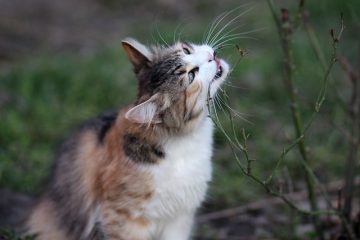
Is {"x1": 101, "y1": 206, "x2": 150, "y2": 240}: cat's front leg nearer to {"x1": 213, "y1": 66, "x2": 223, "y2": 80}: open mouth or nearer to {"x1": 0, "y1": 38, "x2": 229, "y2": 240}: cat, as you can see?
{"x1": 0, "y1": 38, "x2": 229, "y2": 240}: cat

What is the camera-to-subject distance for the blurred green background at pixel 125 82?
5766 mm

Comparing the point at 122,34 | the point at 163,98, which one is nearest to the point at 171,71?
the point at 163,98

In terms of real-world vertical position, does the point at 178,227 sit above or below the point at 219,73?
below

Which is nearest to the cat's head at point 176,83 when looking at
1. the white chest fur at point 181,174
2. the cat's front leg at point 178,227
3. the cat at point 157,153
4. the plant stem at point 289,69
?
the cat at point 157,153

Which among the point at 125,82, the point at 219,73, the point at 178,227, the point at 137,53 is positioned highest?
the point at 125,82

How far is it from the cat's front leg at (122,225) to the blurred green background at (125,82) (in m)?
1.09

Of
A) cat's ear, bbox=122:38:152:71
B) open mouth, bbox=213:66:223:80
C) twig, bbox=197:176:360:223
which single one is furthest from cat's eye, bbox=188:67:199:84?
twig, bbox=197:176:360:223

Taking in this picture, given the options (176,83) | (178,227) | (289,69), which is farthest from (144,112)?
(289,69)

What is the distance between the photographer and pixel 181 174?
4031 mm

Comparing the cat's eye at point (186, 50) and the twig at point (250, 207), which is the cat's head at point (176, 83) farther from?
the twig at point (250, 207)

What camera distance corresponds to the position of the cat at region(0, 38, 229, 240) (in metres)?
3.86

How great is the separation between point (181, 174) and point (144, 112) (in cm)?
43

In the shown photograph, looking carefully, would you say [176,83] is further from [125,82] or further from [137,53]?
[125,82]

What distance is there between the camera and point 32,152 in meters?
5.90
